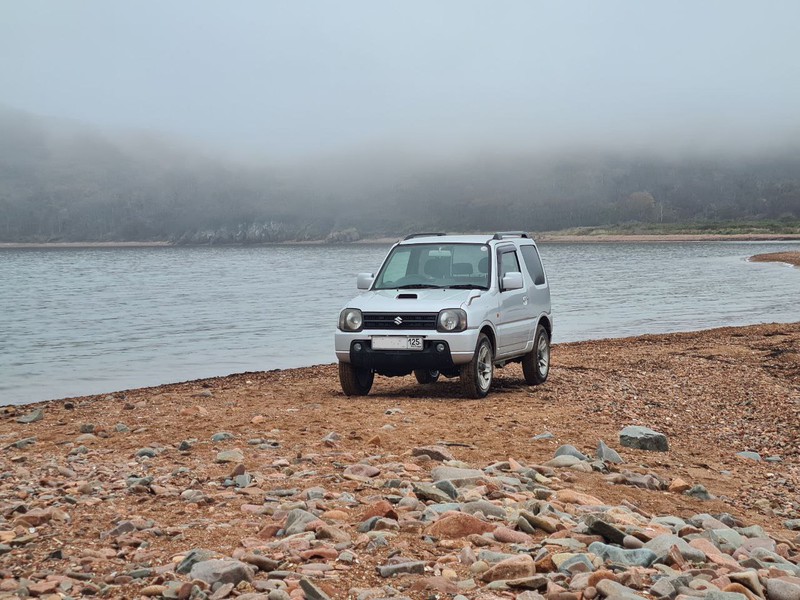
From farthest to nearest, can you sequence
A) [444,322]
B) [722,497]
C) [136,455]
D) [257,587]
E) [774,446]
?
[444,322]
[774,446]
[136,455]
[722,497]
[257,587]

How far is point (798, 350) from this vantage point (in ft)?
59.5

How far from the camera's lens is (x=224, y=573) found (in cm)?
498

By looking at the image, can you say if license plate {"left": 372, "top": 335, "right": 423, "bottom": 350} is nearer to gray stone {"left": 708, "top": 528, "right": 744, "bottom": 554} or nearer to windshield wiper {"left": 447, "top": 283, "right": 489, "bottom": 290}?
windshield wiper {"left": 447, "top": 283, "right": 489, "bottom": 290}

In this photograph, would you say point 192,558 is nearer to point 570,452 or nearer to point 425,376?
point 570,452

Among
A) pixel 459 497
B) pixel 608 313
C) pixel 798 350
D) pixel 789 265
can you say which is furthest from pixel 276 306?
pixel 789 265

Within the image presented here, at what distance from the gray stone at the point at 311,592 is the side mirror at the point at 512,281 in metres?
8.40

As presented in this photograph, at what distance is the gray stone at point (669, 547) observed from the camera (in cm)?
545

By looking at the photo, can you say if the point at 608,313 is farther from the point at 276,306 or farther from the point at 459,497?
the point at 459,497

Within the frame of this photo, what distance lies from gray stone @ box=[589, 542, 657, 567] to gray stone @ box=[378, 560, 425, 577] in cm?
105

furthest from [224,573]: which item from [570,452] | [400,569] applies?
[570,452]

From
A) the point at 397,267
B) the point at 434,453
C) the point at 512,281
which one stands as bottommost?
the point at 434,453

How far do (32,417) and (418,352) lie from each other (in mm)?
4969

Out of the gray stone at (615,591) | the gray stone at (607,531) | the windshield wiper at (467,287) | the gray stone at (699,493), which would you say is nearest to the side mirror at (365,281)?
the windshield wiper at (467,287)

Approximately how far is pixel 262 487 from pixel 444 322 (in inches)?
201
